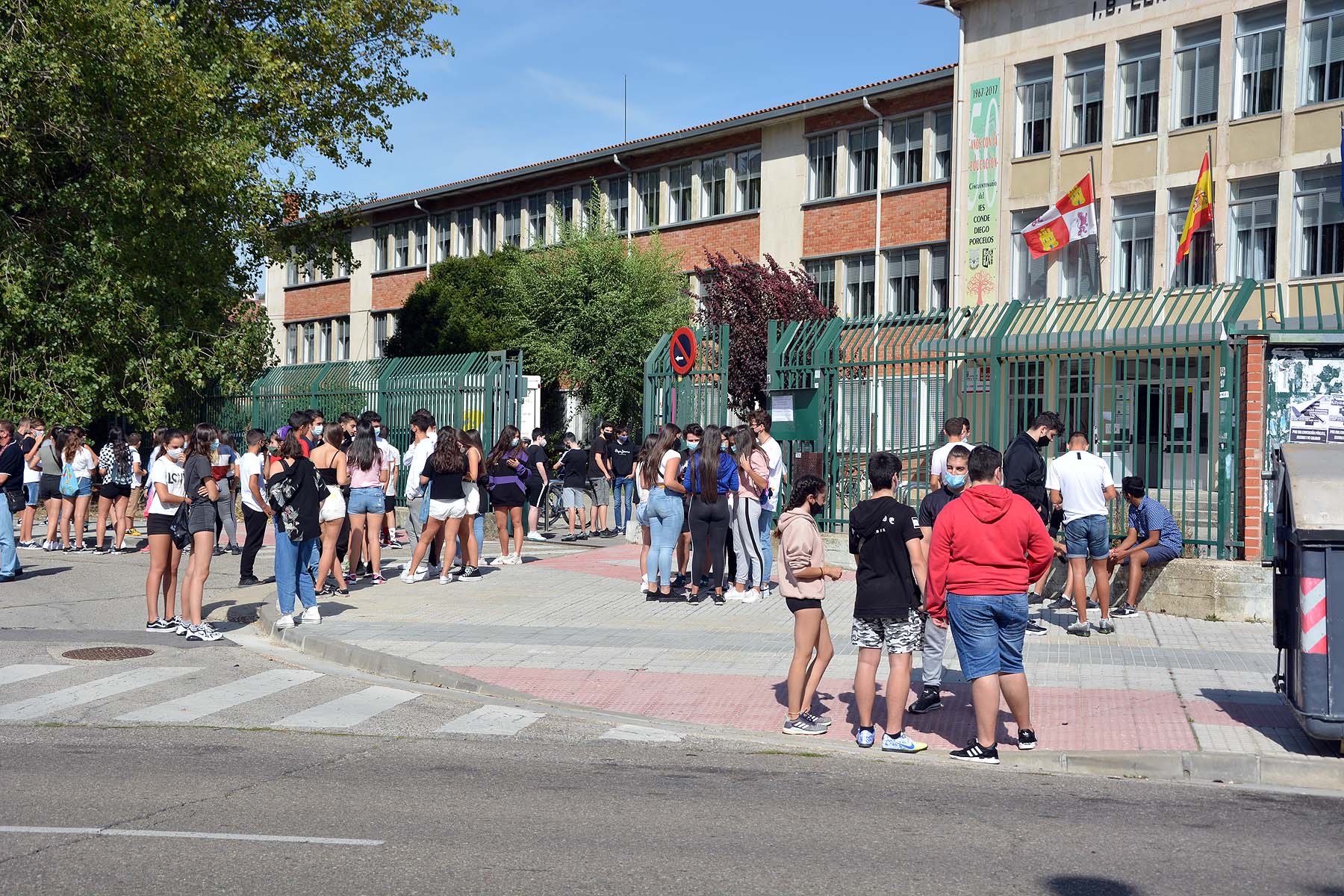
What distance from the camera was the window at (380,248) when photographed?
4872cm

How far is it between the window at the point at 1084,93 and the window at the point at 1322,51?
409cm

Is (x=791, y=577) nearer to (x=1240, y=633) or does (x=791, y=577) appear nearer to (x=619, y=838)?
(x=619, y=838)

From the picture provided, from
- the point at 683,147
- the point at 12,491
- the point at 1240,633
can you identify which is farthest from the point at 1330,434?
the point at 683,147

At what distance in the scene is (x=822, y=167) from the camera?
34.4 metres

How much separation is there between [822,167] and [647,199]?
6.57m

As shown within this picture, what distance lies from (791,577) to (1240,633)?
553cm

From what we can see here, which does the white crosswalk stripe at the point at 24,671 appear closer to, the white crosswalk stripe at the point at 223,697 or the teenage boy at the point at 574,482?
the white crosswalk stripe at the point at 223,697

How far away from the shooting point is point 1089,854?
5.51 m

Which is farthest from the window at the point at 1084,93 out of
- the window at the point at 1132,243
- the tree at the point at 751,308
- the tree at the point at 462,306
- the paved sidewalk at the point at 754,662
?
the paved sidewalk at the point at 754,662

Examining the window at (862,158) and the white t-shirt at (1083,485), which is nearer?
the white t-shirt at (1083,485)

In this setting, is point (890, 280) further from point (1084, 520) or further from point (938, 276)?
point (1084, 520)

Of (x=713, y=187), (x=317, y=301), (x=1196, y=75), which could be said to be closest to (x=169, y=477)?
(x=1196, y=75)

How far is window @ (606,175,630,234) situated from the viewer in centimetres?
3956

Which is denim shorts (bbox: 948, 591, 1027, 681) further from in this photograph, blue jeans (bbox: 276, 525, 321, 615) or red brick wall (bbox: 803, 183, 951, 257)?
red brick wall (bbox: 803, 183, 951, 257)
